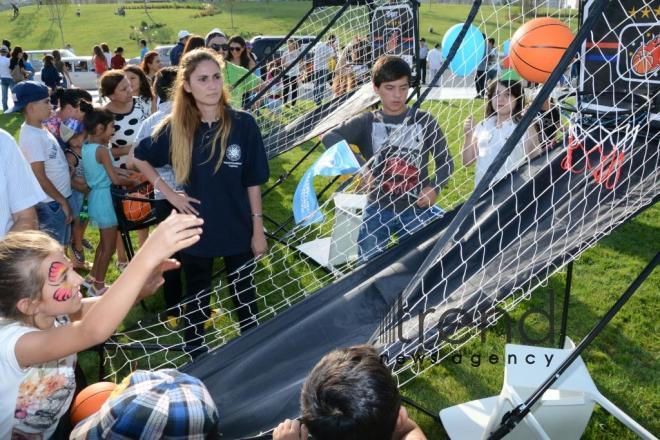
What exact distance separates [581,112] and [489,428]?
1716 mm

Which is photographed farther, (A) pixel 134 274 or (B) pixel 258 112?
(B) pixel 258 112

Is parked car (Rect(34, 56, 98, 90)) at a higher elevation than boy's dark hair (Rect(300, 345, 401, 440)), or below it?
below

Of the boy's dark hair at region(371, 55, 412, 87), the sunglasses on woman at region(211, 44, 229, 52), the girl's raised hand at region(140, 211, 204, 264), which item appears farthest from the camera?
the sunglasses on woman at region(211, 44, 229, 52)

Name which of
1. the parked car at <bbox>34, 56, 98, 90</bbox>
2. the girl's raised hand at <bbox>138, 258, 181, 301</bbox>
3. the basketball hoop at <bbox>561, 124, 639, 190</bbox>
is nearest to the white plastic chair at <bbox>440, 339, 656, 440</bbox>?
the basketball hoop at <bbox>561, 124, 639, 190</bbox>

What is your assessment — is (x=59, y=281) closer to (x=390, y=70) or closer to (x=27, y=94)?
(x=390, y=70)

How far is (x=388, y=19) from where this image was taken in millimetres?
5441

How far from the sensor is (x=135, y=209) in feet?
13.0

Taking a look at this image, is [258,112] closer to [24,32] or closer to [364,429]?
[364,429]

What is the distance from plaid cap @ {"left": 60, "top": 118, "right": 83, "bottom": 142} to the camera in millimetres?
4570

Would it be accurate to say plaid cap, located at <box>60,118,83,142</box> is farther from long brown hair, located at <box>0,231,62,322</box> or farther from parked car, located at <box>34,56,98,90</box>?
parked car, located at <box>34,56,98,90</box>

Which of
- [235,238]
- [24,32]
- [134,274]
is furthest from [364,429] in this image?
[24,32]

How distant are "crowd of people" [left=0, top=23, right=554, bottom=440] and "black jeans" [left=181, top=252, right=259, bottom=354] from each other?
1 centimetres

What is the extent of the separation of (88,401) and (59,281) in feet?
2.05

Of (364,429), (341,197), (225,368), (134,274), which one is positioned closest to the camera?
(364,429)
